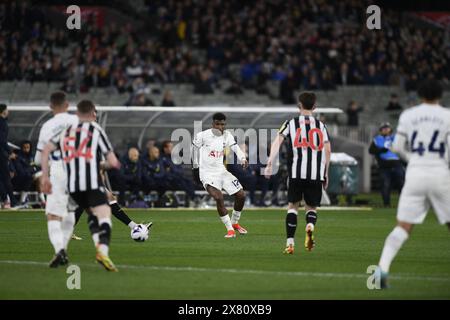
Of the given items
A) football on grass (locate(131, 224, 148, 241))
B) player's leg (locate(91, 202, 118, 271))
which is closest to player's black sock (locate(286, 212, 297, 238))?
football on grass (locate(131, 224, 148, 241))

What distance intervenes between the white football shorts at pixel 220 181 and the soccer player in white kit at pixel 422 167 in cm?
846

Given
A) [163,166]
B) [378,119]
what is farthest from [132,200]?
[378,119]

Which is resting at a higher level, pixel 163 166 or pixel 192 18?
pixel 192 18

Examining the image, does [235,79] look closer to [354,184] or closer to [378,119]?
[378,119]

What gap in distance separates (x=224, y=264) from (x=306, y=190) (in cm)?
211

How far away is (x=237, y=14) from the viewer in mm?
43438

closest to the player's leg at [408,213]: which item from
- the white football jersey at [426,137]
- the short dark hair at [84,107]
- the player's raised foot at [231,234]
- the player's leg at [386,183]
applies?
the white football jersey at [426,137]

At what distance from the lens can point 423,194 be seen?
1209 cm

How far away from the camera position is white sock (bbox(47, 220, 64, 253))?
14.0 metres

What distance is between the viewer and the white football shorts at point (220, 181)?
20609mm

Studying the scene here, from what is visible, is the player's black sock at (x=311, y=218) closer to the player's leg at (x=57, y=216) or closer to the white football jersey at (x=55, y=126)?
the player's leg at (x=57, y=216)

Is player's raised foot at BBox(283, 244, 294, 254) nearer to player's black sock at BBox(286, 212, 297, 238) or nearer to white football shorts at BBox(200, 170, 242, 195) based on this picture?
player's black sock at BBox(286, 212, 297, 238)
